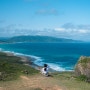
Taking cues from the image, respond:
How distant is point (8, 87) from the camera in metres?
28.0

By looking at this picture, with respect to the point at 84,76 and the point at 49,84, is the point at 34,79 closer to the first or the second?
the point at 49,84

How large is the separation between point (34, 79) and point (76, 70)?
8.02 meters

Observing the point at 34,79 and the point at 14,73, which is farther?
the point at 14,73

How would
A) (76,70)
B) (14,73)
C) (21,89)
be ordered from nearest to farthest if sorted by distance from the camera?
(21,89) < (14,73) < (76,70)

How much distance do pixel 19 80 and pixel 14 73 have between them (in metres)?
4.15

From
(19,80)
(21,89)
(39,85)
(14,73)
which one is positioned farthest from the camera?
(14,73)

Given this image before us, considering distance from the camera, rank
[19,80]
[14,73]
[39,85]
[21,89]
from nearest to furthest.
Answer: [21,89] → [39,85] → [19,80] → [14,73]

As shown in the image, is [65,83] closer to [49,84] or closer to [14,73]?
[49,84]

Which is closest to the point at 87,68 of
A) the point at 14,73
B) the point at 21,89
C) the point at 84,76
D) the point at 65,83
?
the point at 84,76

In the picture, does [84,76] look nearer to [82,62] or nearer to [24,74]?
[82,62]

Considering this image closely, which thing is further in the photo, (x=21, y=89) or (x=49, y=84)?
(x=49, y=84)

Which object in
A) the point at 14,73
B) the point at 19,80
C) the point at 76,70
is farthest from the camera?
the point at 76,70

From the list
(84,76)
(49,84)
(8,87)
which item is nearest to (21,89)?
(8,87)

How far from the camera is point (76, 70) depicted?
38.8m
